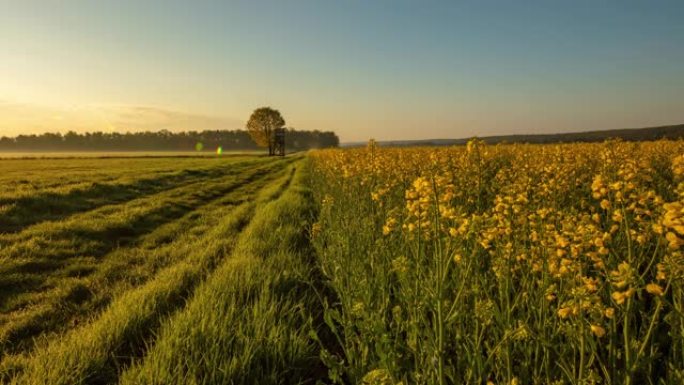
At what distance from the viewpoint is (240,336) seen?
3389 mm

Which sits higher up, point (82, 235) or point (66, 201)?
point (66, 201)

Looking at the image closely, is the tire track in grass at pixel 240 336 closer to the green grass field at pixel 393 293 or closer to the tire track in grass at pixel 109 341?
the green grass field at pixel 393 293

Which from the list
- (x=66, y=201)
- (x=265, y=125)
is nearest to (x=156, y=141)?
(x=265, y=125)

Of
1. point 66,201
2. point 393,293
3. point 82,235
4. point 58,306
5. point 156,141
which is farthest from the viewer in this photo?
point 156,141

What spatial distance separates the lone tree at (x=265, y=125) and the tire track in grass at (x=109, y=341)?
247 feet

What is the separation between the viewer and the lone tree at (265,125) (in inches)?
3123

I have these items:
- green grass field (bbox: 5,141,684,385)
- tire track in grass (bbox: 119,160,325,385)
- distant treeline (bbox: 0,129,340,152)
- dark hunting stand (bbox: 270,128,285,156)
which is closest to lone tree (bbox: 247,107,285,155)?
dark hunting stand (bbox: 270,128,285,156)

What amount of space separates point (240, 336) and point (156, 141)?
166 m

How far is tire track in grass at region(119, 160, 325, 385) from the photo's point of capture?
9.78 ft

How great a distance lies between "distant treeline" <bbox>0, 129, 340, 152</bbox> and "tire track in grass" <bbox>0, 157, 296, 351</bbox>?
12638 cm

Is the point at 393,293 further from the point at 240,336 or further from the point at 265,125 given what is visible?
the point at 265,125

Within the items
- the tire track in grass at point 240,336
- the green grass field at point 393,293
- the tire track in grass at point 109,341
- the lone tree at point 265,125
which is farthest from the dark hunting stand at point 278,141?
the tire track in grass at point 240,336

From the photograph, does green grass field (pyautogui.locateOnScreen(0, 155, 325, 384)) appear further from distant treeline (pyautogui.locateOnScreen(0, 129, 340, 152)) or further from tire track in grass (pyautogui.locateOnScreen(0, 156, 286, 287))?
distant treeline (pyautogui.locateOnScreen(0, 129, 340, 152))

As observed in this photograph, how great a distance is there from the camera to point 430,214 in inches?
121
